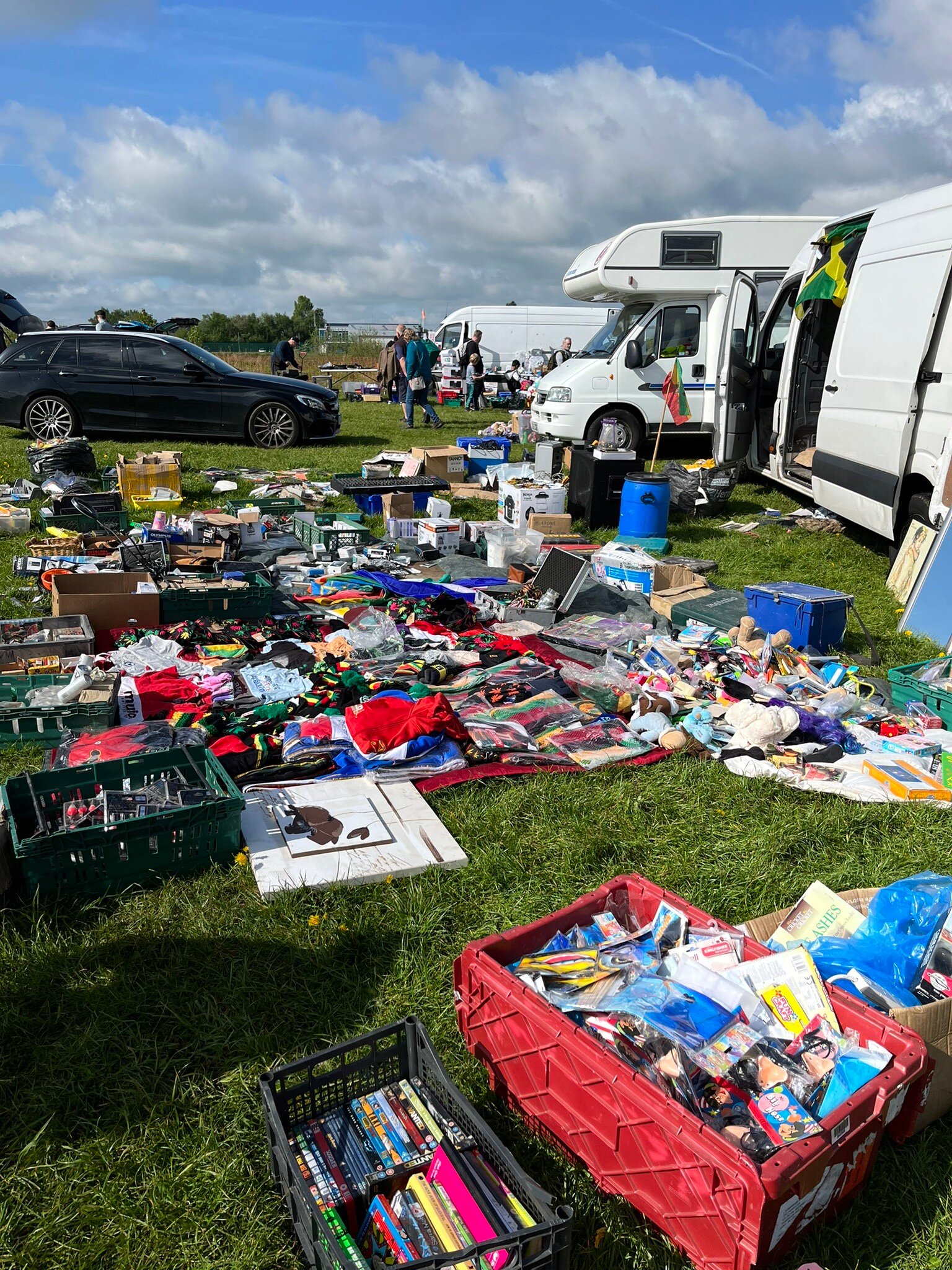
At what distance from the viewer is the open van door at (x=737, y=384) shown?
33.3 feet

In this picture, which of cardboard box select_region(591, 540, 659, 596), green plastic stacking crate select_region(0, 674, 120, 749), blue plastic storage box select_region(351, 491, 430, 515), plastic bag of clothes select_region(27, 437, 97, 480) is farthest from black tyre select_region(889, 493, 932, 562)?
plastic bag of clothes select_region(27, 437, 97, 480)

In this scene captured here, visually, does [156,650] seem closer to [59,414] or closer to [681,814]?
[681,814]

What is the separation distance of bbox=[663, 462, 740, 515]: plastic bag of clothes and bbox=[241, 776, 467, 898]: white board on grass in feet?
21.3

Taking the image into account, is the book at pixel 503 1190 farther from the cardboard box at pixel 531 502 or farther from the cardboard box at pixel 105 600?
the cardboard box at pixel 531 502

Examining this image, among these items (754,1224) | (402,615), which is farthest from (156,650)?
(754,1224)

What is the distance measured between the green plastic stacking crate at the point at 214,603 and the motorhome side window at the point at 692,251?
7.91 meters

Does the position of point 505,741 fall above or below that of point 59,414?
below

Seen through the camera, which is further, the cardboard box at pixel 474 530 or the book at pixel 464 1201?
the cardboard box at pixel 474 530

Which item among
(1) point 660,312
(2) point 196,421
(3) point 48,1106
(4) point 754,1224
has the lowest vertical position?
(3) point 48,1106

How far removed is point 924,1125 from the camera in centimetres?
227

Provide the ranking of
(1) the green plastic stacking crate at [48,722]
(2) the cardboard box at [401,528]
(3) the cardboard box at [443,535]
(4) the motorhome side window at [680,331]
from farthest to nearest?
(4) the motorhome side window at [680,331]
(2) the cardboard box at [401,528]
(3) the cardboard box at [443,535]
(1) the green plastic stacking crate at [48,722]

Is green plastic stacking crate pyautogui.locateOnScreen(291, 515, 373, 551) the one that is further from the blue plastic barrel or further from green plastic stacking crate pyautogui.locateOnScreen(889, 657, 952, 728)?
green plastic stacking crate pyautogui.locateOnScreen(889, 657, 952, 728)

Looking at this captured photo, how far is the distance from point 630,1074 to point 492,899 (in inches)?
50.4

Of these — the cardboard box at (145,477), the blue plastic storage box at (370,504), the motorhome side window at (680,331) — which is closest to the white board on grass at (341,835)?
the blue plastic storage box at (370,504)
